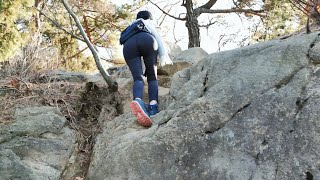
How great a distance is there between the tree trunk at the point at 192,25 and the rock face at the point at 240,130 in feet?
19.1

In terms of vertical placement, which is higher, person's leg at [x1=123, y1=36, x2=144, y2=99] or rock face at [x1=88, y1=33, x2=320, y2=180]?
person's leg at [x1=123, y1=36, x2=144, y2=99]

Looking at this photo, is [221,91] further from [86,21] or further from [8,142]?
→ [86,21]

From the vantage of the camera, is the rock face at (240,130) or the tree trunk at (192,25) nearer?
the rock face at (240,130)

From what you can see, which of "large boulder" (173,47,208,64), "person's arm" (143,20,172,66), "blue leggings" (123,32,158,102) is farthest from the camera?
"large boulder" (173,47,208,64)

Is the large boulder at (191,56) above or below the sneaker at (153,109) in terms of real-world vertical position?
above

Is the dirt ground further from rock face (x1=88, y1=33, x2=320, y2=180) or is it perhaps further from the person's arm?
the person's arm

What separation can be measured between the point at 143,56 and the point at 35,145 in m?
1.62

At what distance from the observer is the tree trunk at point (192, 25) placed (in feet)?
33.2

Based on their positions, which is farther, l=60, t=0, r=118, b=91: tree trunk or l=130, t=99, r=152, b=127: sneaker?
l=60, t=0, r=118, b=91: tree trunk

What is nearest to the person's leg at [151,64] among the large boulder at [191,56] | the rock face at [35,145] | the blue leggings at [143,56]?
the blue leggings at [143,56]

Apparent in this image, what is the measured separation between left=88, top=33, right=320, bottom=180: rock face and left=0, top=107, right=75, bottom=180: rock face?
1.40 feet

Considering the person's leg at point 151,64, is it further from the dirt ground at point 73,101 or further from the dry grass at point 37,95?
the dry grass at point 37,95

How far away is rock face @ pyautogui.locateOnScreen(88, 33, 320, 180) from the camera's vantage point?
11.3 feet

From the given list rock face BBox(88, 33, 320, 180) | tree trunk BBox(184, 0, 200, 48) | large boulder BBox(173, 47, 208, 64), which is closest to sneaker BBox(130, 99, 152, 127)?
rock face BBox(88, 33, 320, 180)
